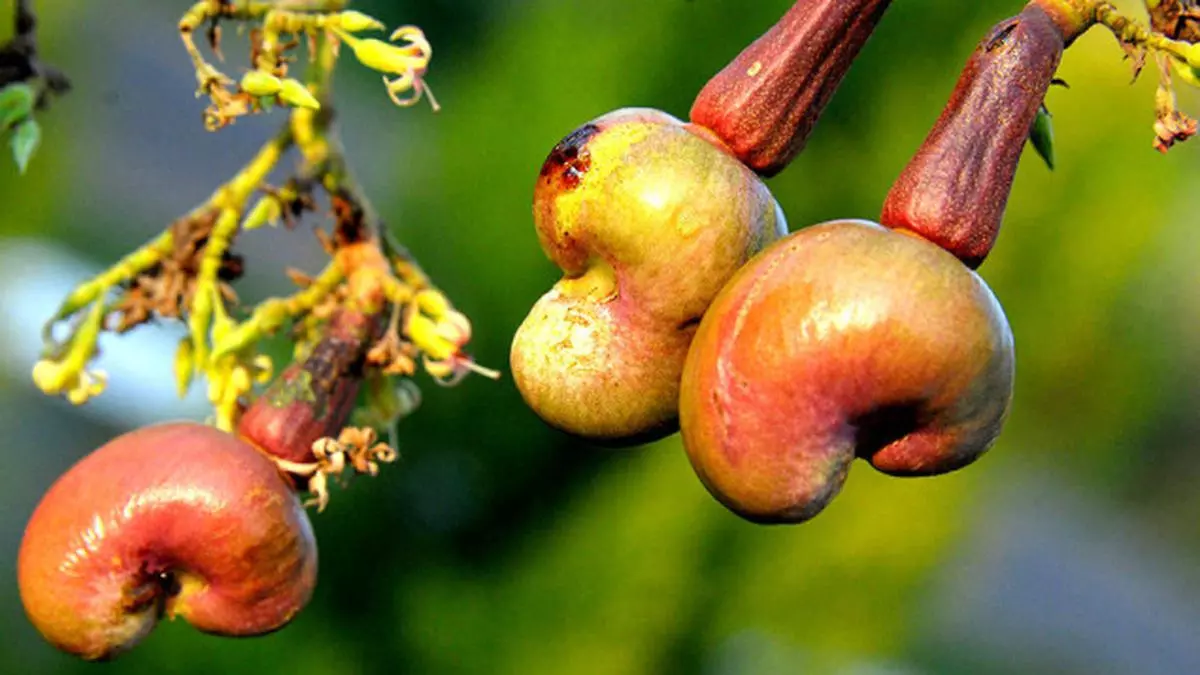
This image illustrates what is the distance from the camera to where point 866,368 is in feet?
2.53

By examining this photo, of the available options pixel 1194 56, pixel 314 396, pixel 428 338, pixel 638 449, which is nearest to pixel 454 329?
pixel 428 338

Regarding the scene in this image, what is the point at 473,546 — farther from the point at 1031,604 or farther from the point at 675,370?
the point at 1031,604

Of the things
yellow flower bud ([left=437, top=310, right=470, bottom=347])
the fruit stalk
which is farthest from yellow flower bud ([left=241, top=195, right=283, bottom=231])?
yellow flower bud ([left=437, top=310, right=470, bottom=347])

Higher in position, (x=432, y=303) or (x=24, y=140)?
(x=24, y=140)

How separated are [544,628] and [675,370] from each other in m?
1.99

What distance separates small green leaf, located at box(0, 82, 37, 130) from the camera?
1202 millimetres

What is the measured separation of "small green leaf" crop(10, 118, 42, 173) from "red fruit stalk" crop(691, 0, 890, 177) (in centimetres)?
61

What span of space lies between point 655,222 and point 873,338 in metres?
0.16

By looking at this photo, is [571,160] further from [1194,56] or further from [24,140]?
[24,140]

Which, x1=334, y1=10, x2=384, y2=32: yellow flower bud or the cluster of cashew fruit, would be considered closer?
the cluster of cashew fruit

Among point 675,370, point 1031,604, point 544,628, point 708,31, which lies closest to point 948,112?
point 675,370

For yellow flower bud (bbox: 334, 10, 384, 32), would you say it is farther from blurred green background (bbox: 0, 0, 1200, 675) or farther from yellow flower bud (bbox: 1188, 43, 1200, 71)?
blurred green background (bbox: 0, 0, 1200, 675)

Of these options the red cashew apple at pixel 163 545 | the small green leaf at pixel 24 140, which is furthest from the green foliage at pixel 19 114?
the red cashew apple at pixel 163 545

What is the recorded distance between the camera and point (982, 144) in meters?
0.84
